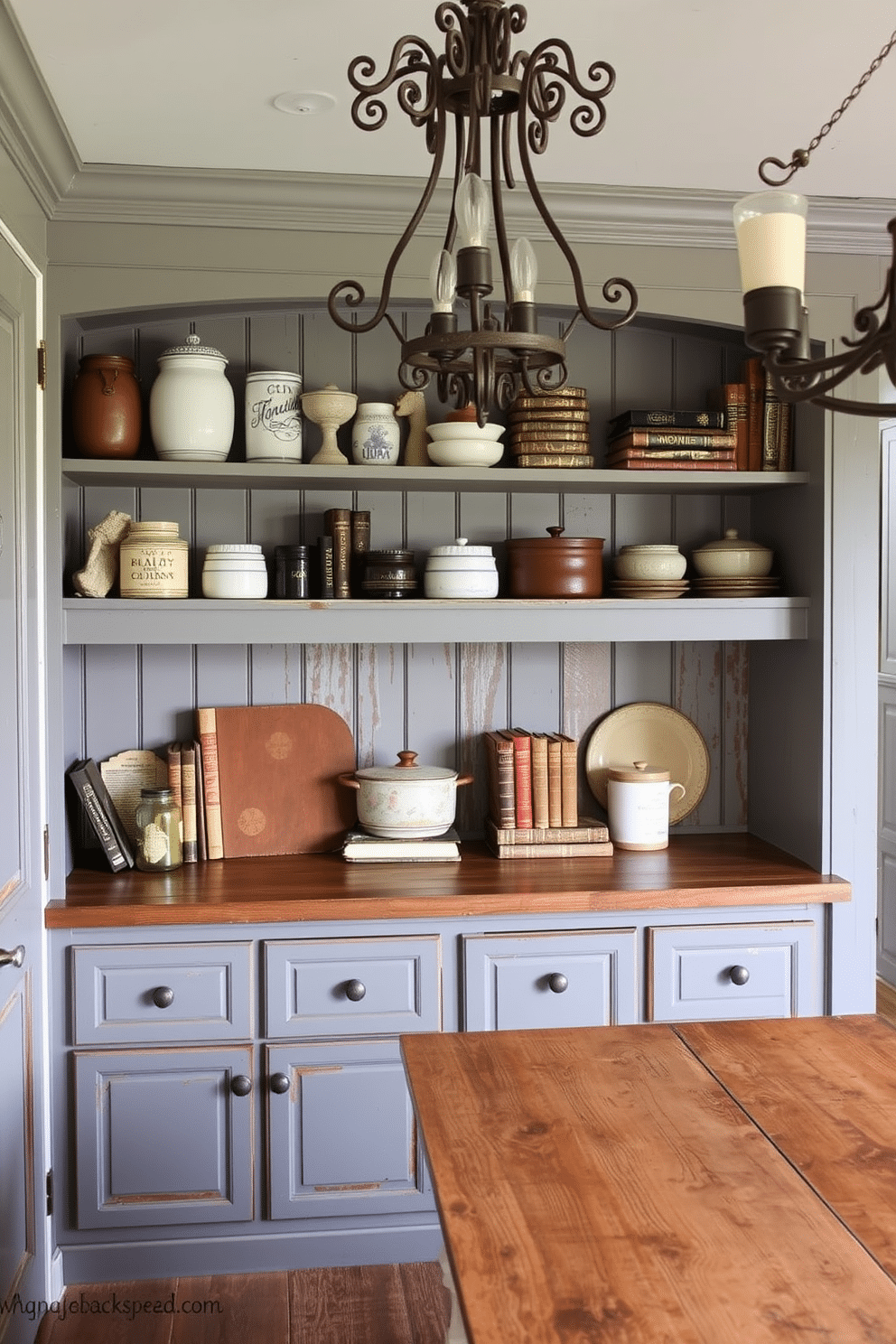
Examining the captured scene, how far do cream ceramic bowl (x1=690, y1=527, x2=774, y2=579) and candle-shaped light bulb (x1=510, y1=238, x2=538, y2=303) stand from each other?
1771 mm

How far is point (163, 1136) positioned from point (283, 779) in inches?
36.7


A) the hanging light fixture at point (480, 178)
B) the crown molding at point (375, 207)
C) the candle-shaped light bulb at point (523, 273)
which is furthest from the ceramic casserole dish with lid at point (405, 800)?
the candle-shaped light bulb at point (523, 273)

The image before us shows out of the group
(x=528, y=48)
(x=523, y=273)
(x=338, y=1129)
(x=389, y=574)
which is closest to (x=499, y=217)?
(x=523, y=273)

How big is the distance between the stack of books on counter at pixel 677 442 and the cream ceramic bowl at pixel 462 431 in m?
0.33

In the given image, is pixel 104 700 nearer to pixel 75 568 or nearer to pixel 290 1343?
pixel 75 568

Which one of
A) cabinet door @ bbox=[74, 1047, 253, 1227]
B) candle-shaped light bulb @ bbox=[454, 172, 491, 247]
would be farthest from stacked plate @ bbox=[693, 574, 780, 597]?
candle-shaped light bulb @ bbox=[454, 172, 491, 247]

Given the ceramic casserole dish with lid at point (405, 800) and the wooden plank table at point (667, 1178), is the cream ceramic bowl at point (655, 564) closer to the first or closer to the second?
the ceramic casserole dish with lid at point (405, 800)

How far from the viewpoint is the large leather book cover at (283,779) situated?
324cm

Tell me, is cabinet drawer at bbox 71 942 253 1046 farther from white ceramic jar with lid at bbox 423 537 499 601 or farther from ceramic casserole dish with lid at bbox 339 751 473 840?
white ceramic jar with lid at bbox 423 537 499 601

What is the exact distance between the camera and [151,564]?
9.55 ft

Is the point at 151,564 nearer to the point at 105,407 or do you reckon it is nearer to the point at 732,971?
the point at 105,407

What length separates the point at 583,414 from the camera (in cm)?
313

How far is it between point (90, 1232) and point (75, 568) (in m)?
1.60

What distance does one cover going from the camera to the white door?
239cm
